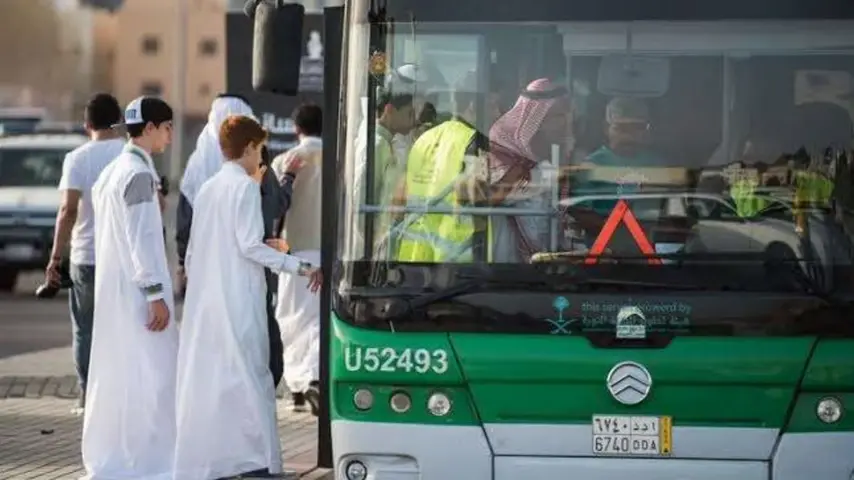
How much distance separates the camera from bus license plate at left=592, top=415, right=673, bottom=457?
7867mm

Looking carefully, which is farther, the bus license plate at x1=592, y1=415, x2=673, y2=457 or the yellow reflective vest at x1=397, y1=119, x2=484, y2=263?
the yellow reflective vest at x1=397, y1=119, x2=484, y2=263

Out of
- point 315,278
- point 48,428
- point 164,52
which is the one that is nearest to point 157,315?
point 315,278

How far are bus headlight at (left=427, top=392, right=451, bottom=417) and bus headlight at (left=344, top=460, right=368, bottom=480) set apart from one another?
0.36m

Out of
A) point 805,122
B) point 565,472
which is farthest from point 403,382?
point 805,122

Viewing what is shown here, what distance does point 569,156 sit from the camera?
812 cm

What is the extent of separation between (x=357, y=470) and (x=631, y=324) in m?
1.23

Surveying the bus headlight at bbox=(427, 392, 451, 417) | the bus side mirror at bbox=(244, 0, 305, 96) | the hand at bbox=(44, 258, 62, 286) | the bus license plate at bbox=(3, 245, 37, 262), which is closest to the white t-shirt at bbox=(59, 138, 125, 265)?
the hand at bbox=(44, 258, 62, 286)

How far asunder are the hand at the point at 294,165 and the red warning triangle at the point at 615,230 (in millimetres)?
5262

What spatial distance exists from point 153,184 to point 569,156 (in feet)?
8.58

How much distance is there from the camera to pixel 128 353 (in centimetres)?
981

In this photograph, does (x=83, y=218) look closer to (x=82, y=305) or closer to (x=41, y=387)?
(x=82, y=305)

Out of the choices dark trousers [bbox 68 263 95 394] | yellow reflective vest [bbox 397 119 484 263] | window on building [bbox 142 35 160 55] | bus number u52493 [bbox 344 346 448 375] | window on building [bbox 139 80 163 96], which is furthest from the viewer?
window on building [bbox 142 35 160 55]

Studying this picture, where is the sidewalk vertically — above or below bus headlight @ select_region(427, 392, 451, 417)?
below

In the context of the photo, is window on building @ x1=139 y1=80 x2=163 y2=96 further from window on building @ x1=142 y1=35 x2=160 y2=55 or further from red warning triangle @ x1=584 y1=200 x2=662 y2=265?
red warning triangle @ x1=584 y1=200 x2=662 y2=265
